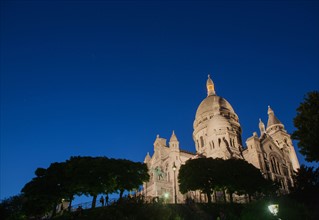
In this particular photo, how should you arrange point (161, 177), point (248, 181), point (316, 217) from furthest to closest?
point (161, 177) → point (248, 181) → point (316, 217)

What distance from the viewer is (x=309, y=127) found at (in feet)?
80.0

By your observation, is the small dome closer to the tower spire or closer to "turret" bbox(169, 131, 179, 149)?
"turret" bbox(169, 131, 179, 149)

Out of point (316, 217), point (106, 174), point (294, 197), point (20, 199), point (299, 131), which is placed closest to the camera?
point (316, 217)

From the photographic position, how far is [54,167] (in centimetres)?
3700

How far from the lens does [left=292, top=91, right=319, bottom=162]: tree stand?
24141mm

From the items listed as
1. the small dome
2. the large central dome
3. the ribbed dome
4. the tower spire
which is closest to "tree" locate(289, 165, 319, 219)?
the large central dome

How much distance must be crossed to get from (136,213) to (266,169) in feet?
139

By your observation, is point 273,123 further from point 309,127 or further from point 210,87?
point 309,127

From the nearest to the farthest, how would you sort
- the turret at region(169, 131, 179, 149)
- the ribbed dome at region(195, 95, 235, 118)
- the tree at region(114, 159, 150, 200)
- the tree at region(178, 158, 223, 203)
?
the tree at region(114, 159, 150, 200)
the tree at region(178, 158, 223, 203)
the turret at region(169, 131, 179, 149)
the ribbed dome at region(195, 95, 235, 118)

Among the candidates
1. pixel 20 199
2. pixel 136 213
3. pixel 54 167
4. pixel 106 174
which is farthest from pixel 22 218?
pixel 136 213

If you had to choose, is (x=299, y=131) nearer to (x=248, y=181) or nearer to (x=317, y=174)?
(x=317, y=174)

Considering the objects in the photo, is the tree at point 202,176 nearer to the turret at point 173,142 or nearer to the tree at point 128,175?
the tree at point 128,175

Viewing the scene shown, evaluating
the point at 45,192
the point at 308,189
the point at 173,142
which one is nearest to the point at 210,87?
the point at 173,142

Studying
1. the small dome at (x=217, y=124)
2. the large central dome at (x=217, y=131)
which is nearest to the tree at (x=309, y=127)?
the large central dome at (x=217, y=131)
